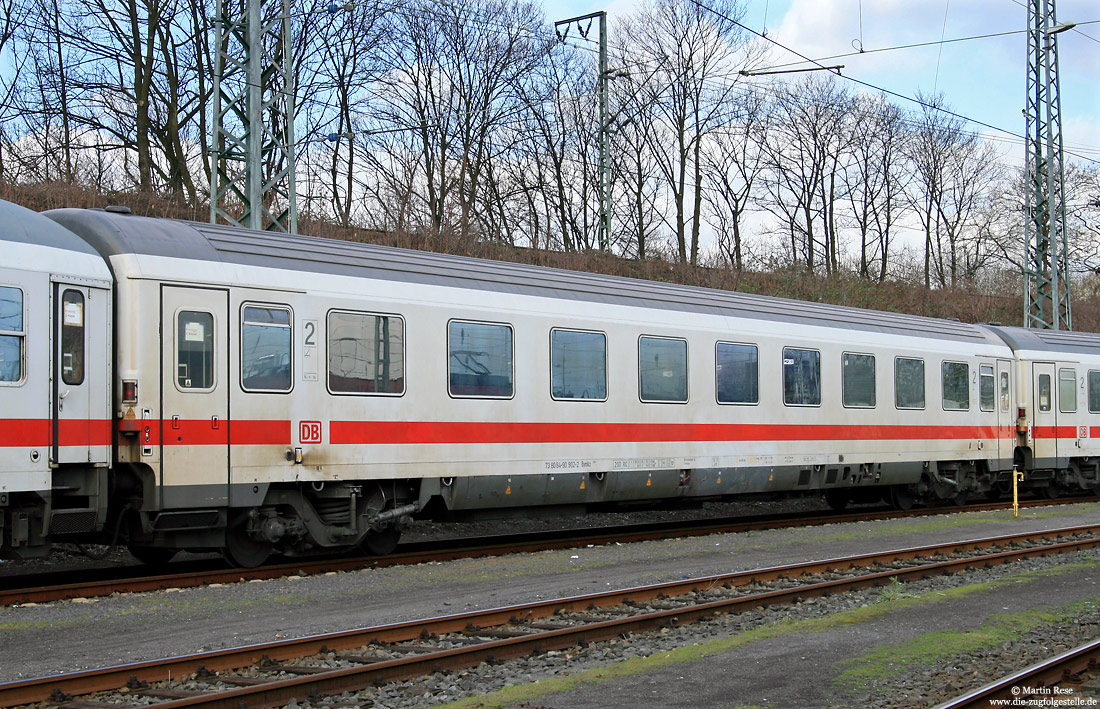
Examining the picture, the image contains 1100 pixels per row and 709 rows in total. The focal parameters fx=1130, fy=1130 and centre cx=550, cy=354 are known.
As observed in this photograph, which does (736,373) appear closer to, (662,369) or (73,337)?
(662,369)

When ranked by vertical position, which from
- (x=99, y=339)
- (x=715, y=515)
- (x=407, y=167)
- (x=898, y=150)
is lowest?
(x=715, y=515)

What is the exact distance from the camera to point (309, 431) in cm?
1205

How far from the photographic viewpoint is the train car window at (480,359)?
13430mm

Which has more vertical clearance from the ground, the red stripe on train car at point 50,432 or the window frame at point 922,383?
the window frame at point 922,383

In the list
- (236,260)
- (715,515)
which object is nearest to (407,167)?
(715,515)

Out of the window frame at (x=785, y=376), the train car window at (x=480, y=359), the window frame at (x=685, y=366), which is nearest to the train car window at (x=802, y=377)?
the window frame at (x=785, y=376)

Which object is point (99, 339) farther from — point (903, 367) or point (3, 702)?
point (903, 367)

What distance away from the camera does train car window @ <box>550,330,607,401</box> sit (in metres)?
14.6

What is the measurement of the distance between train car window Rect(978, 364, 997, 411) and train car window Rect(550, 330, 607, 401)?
10130 mm

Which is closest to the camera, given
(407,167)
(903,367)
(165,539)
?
(165,539)

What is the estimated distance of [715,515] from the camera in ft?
70.3

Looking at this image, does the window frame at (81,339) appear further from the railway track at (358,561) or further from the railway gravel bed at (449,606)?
the railway gravel bed at (449,606)

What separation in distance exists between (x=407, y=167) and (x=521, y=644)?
97.0ft

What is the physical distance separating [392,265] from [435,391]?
1545 millimetres
